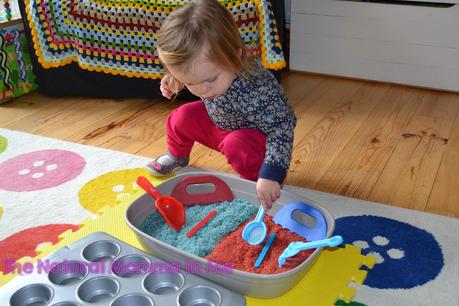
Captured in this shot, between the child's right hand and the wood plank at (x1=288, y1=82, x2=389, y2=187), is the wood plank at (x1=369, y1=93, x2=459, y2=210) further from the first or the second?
the child's right hand

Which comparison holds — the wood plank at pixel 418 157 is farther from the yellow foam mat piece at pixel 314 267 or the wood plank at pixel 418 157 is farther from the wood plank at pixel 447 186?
the yellow foam mat piece at pixel 314 267

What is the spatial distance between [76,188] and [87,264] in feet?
1.28

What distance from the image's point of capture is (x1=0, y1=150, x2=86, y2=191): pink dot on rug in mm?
1203

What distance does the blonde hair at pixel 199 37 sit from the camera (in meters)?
0.83

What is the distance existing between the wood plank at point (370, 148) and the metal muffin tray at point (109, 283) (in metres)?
0.50

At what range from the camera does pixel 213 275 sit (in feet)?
2.60

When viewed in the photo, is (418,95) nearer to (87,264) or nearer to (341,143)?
(341,143)

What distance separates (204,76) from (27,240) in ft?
1.60

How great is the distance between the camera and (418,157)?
1.32 metres

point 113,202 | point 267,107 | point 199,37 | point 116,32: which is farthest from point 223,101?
point 116,32

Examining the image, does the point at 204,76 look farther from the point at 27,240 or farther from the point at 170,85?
the point at 27,240

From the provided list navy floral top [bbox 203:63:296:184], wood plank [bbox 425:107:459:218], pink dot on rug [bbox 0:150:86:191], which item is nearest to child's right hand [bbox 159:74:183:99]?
navy floral top [bbox 203:63:296:184]

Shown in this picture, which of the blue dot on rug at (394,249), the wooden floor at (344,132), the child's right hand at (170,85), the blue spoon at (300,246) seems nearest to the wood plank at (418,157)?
the wooden floor at (344,132)

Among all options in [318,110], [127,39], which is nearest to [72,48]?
[127,39]
